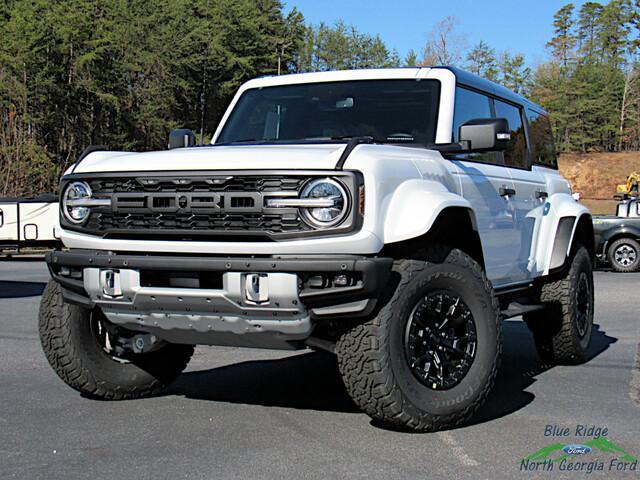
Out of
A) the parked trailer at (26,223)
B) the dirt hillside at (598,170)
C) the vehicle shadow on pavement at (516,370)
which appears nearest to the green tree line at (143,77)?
the dirt hillside at (598,170)

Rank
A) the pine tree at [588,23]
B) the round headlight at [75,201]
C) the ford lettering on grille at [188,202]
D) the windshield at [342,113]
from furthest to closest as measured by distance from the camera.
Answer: the pine tree at [588,23] → the windshield at [342,113] → the round headlight at [75,201] → the ford lettering on grille at [188,202]

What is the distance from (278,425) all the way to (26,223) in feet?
47.2

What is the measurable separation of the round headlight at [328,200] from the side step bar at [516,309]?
1.85 metres

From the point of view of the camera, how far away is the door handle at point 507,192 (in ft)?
20.1

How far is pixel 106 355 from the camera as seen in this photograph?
5512 millimetres

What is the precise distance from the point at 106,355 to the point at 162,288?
111cm

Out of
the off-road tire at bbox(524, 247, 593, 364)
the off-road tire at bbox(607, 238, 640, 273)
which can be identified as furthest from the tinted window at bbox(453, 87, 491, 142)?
the off-road tire at bbox(607, 238, 640, 273)

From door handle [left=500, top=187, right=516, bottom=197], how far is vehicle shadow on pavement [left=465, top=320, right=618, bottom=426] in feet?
4.32

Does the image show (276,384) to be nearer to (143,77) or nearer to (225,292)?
(225,292)

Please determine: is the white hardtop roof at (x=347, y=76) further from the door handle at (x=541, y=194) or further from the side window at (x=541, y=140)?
the side window at (x=541, y=140)

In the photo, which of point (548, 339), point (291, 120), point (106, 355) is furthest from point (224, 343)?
point (548, 339)

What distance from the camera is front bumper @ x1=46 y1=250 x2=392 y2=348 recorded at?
171 inches

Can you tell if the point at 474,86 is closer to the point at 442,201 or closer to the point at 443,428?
the point at 442,201

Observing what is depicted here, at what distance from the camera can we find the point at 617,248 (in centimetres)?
1970
